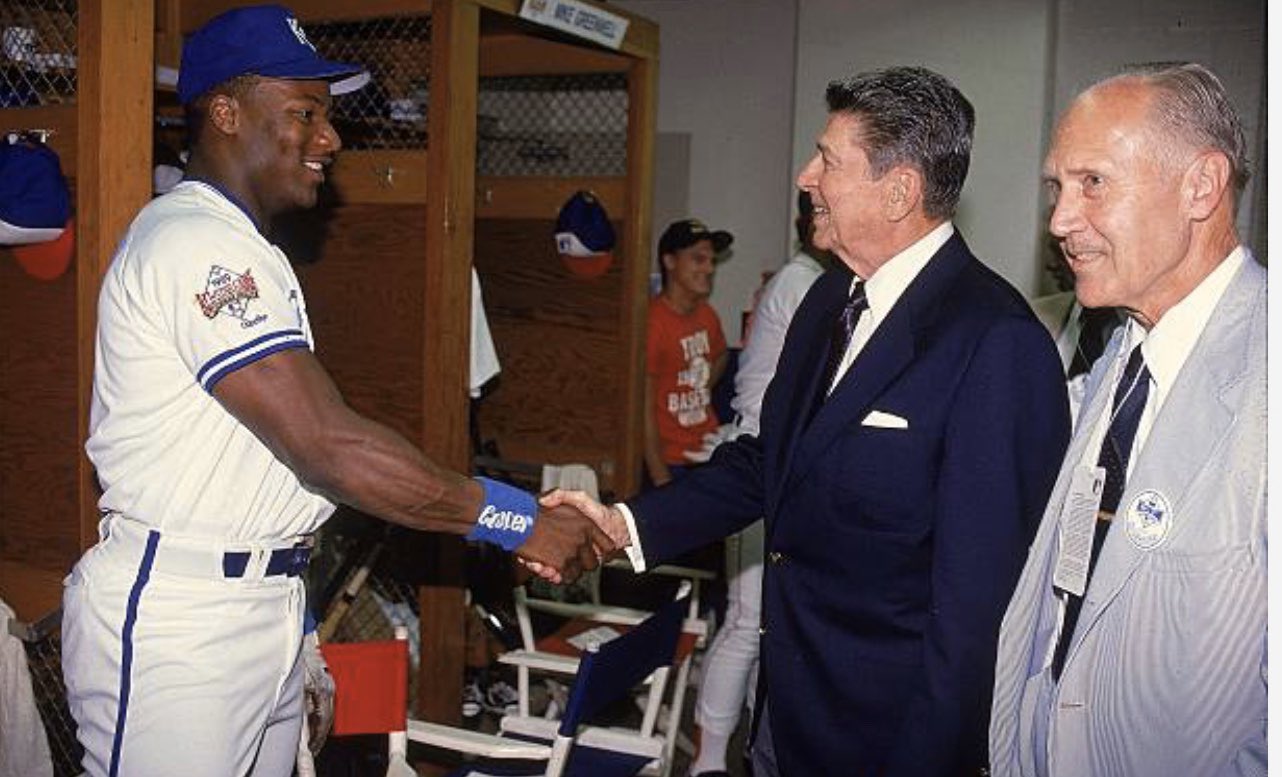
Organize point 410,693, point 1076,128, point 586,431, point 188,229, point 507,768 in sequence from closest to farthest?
point 1076,128 → point 188,229 → point 507,768 → point 410,693 → point 586,431

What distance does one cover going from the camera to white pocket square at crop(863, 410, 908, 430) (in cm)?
198

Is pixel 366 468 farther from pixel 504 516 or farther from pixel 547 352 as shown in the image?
pixel 547 352

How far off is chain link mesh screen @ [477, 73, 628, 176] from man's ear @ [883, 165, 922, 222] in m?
4.78

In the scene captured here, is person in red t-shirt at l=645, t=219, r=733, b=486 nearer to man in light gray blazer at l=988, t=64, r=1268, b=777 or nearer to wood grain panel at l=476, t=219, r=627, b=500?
wood grain panel at l=476, t=219, r=627, b=500

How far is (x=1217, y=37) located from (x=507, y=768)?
4.85m

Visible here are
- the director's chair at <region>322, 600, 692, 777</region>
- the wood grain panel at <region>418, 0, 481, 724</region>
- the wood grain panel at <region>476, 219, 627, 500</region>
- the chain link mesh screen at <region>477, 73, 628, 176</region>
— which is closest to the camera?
the director's chair at <region>322, 600, 692, 777</region>

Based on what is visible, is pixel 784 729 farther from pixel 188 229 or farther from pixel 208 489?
pixel 188 229

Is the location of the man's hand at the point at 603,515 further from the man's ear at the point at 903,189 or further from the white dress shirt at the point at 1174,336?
the white dress shirt at the point at 1174,336

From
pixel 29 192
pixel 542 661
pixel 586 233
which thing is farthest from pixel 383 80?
pixel 542 661

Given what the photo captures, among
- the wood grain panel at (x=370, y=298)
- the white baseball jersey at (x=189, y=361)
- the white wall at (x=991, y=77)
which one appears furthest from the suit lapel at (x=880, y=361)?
the white wall at (x=991, y=77)

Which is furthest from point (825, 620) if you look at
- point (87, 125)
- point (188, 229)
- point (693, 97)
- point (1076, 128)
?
point (693, 97)

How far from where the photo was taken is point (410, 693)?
4.07 meters

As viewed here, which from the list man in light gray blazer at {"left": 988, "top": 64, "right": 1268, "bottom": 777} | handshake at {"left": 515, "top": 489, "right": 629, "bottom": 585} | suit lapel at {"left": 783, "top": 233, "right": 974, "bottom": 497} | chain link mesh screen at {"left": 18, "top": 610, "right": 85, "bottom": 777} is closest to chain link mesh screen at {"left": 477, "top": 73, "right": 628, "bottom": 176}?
chain link mesh screen at {"left": 18, "top": 610, "right": 85, "bottom": 777}

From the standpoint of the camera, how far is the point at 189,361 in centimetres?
194
